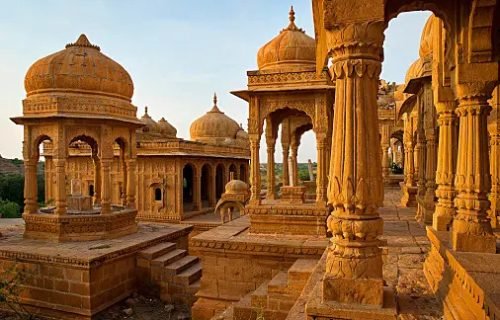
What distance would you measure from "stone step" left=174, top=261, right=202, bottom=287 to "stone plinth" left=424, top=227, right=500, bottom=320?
246 inches

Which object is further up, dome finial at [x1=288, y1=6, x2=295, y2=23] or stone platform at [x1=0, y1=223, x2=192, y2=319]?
dome finial at [x1=288, y1=6, x2=295, y2=23]

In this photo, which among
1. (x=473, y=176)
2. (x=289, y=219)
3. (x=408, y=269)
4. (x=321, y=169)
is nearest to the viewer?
(x=473, y=176)

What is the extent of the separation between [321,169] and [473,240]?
5437 mm

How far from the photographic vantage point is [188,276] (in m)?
9.59

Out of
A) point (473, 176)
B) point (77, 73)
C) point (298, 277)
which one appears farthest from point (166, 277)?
point (473, 176)

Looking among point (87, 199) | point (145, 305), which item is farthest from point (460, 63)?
point (87, 199)

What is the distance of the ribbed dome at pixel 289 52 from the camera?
34.5 feet

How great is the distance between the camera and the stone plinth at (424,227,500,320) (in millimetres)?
2992

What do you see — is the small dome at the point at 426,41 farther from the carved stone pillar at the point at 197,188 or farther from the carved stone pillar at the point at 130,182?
the carved stone pillar at the point at 197,188

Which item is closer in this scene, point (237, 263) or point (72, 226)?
point (237, 263)

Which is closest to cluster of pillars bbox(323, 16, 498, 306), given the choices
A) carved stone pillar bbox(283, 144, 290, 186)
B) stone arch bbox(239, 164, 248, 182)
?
carved stone pillar bbox(283, 144, 290, 186)

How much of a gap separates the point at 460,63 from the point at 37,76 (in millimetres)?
11369

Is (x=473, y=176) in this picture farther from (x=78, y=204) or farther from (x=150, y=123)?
(x=150, y=123)

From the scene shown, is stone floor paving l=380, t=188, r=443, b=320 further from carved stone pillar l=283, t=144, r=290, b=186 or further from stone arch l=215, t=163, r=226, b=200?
stone arch l=215, t=163, r=226, b=200
